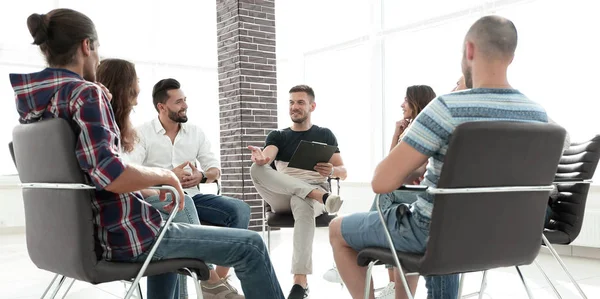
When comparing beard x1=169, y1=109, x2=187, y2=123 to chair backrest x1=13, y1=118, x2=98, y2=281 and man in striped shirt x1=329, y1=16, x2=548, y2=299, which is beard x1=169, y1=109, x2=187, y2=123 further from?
man in striped shirt x1=329, y1=16, x2=548, y2=299

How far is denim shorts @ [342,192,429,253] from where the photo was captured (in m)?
1.70

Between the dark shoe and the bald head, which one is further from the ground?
the bald head

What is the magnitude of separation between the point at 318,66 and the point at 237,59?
2723 mm

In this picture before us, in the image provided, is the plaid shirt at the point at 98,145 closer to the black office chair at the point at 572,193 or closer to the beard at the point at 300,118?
the black office chair at the point at 572,193

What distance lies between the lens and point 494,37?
1.66m

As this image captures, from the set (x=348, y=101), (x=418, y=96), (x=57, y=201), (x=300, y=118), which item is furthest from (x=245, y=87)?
(x=57, y=201)

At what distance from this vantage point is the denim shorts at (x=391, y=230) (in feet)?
5.59

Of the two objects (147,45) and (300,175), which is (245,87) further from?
(147,45)

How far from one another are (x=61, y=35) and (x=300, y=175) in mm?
2227

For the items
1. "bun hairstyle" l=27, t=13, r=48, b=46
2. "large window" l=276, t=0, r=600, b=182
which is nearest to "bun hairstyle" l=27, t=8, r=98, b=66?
"bun hairstyle" l=27, t=13, r=48, b=46

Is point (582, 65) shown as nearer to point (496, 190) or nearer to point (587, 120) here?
point (587, 120)

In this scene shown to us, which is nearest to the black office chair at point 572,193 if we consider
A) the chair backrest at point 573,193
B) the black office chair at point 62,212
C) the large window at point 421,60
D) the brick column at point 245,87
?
the chair backrest at point 573,193

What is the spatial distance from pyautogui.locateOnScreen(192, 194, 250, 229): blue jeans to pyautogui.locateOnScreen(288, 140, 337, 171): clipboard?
431mm

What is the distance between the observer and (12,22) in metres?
6.84
